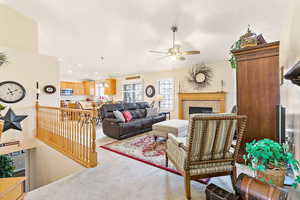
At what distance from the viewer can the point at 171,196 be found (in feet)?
5.73

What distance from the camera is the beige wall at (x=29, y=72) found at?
3656 millimetres

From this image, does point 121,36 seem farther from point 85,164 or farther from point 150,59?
point 85,164

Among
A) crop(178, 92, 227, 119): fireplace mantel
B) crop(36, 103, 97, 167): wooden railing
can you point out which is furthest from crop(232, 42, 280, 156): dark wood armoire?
A: crop(178, 92, 227, 119): fireplace mantel

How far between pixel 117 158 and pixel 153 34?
3446mm

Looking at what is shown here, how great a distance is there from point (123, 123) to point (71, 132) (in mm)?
1425

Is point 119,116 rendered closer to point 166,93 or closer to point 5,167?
point 5,167

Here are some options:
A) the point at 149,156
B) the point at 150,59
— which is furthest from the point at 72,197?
the point at 150,59

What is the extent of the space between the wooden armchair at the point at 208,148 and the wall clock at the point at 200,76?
4196mm

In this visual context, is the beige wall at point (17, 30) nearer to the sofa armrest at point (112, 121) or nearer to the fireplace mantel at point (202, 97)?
the sofa armrest at point (112, 121)

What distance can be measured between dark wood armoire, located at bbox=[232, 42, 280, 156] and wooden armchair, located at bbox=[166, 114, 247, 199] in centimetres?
74

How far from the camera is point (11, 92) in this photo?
365 cm

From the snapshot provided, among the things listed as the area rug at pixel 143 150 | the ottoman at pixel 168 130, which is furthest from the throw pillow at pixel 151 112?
the ottoman at pixel 168 130

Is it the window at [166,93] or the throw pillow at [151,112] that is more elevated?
the window at [166,93]

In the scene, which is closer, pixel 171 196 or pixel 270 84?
pixel 171 196
